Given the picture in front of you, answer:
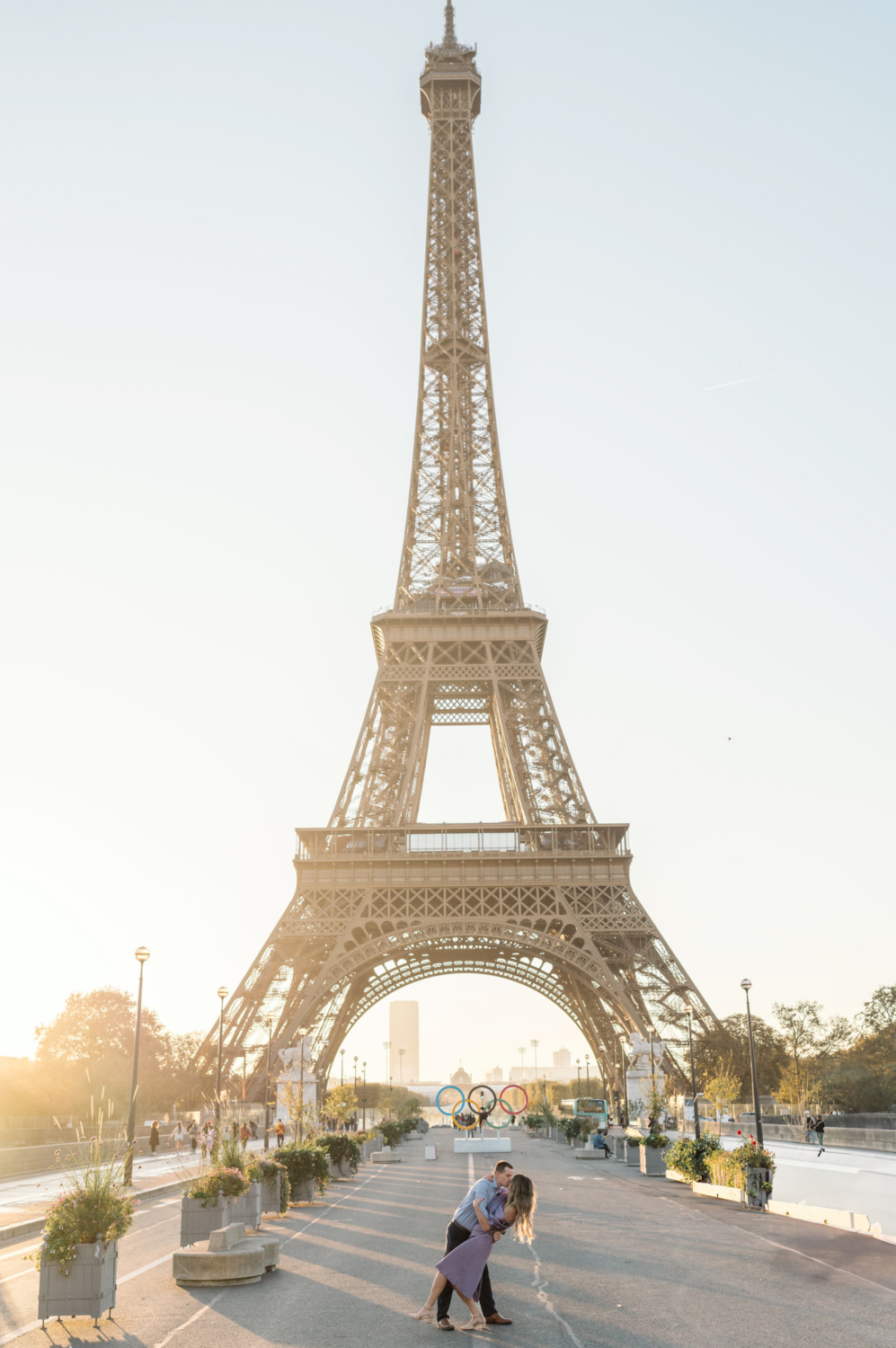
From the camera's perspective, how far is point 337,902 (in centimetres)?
5716

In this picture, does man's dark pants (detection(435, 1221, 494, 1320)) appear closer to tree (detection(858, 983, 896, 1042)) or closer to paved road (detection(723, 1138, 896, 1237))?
paved road (detection(723, 1138, 896, 1237))

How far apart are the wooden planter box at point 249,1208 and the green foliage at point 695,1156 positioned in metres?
13.3

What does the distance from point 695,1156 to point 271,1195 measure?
39.1 ft

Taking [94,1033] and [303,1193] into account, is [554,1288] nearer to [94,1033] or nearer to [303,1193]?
[303,1193]

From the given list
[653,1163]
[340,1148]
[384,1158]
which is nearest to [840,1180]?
[653,1163]

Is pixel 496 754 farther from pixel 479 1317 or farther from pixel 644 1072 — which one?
pixel 479 1317

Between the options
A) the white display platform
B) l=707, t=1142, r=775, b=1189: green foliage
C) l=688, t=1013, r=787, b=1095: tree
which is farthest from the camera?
l=688, t=1013, r=787, b=1095: tree

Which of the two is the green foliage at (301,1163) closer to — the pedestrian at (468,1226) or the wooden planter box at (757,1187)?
the wooden planter box at (757,1187)

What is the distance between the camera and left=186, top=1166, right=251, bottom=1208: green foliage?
16500 millimetres

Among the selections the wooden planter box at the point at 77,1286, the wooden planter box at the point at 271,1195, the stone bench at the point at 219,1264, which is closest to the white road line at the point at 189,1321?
the stone bench at the point at 219,1264

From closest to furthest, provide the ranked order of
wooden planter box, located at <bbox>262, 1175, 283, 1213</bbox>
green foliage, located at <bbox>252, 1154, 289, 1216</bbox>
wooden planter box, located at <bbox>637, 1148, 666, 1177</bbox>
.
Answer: green foliage, located at <bbox>252, 1154, 289, 1216</bbox> < wooden planter box, located at <bbox>262, 1175, 283, 1213</bbox> < wooden planter box, located at <bbox>637, 1148, 666, 1177</bbox>

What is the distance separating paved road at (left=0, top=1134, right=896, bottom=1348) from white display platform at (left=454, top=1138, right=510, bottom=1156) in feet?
78.1

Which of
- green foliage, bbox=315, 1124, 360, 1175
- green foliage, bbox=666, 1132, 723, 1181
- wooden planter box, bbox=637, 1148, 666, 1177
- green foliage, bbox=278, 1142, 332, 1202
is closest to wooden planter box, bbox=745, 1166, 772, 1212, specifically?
green foliage, bbox=666, 1132, 723, 1181

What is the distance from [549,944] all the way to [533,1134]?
27038 mm
